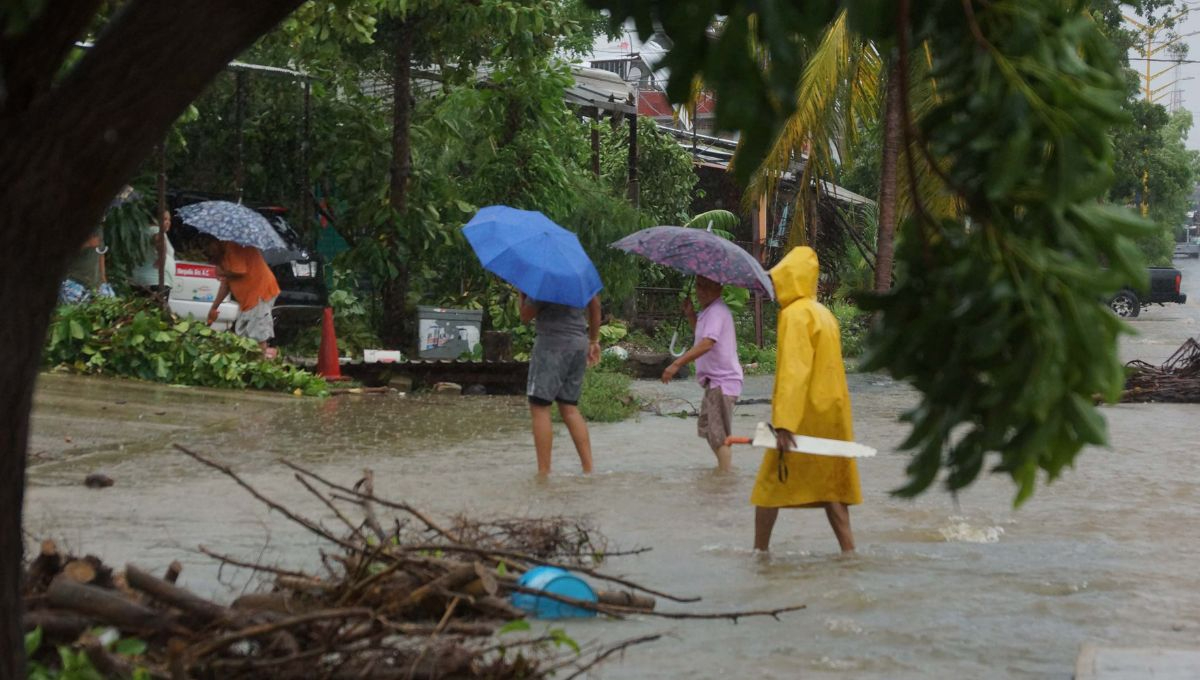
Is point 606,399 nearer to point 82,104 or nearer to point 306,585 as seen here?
point 306,585

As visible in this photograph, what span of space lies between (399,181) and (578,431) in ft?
26.3

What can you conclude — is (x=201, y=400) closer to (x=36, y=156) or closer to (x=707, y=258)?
(x=707, y=258)

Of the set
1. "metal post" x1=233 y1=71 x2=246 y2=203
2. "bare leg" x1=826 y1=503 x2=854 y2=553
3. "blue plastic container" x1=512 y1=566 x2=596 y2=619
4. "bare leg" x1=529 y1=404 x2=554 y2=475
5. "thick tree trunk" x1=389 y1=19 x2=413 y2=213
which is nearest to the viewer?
"blue plastic container" x1=512 y1=566 x2=596 y2=619

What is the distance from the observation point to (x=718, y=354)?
11.0 meters

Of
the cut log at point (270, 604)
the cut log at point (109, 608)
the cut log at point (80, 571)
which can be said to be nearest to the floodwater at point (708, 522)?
the cut log at point (270, 604)

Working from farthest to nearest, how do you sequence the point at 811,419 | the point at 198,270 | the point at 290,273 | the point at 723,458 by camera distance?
1. the point at 290,273
2. the point at 198,270
3. the point at 723,458
4. the point at 811,419

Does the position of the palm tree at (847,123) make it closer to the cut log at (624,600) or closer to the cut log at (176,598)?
the cut log at (624,600)

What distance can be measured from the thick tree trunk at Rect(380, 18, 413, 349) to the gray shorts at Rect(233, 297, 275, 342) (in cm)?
259

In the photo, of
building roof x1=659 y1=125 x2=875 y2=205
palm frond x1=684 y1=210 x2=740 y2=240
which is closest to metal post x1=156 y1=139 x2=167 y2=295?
palm frond x1=684 y1=210 x2=740 y2=240

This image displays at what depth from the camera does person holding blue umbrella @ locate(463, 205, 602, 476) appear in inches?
399

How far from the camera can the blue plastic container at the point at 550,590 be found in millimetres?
5926

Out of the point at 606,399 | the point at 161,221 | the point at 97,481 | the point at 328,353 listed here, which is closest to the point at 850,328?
the point at 606,399

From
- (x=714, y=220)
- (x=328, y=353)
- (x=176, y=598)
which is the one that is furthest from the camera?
(x=714, y=220)

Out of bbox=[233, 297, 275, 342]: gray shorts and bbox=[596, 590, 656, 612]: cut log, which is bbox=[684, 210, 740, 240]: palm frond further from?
bbox=[596, 590, 656, 612]: cut log
